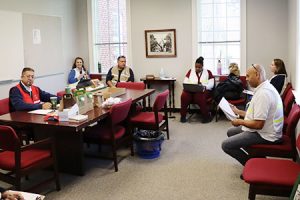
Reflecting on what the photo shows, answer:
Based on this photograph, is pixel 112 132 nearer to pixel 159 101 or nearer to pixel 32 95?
pixel 159 101

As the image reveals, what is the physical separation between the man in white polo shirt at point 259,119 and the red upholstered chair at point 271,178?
0.49 metres

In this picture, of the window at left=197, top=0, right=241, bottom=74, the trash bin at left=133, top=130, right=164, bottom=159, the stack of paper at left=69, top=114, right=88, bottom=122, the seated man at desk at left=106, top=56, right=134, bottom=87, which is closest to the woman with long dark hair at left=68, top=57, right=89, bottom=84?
the seated man at desk at left=106, top=56, right=134, bottom=87

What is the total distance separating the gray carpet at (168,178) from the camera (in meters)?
3.13

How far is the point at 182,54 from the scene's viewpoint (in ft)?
21.5

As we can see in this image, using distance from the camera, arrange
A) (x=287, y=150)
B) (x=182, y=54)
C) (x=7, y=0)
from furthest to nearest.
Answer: (x=182, y=54), (x=7, y=0), (x=287, y=150)

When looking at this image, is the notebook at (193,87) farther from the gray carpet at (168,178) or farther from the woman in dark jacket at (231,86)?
the gray carpet at (168,178)

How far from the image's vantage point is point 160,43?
21.9 ft

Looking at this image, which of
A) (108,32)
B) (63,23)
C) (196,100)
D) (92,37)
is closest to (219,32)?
(196,100)

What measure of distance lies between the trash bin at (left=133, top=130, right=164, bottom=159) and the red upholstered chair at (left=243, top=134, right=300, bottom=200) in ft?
5.29

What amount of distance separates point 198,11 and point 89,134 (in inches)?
146

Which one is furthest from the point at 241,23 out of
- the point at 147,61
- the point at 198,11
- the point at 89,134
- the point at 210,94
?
the point at 89,134

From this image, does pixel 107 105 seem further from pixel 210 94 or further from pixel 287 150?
pixel 210 94

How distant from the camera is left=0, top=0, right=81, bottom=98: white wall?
19.2 feet

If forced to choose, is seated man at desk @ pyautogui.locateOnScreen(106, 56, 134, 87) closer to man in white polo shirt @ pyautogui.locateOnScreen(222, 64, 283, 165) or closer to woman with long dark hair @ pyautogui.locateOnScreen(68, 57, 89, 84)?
woman with long dark hair @ pyautogui.locateOnScreen(68, 57, 89, 84)
